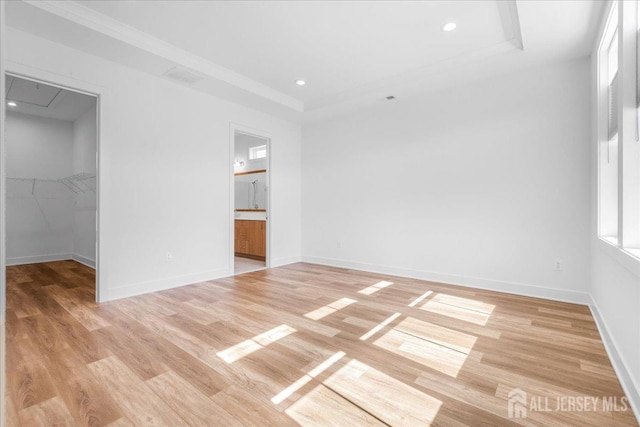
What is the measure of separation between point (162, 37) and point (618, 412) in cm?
457

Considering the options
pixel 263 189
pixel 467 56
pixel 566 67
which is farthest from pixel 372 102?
pixel 263 189

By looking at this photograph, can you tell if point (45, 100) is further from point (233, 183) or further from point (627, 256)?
point (627, 256)

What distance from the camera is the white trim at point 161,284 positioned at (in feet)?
11.4

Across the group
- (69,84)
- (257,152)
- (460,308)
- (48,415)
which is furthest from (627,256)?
(257,152)

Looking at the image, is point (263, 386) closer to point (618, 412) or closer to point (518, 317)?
point (618, 412)

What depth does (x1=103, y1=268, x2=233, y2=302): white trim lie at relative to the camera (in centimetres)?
347

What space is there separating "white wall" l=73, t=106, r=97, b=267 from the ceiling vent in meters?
2.69

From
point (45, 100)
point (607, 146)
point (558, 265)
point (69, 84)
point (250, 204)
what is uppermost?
point (45, 100)

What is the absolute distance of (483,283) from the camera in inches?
154

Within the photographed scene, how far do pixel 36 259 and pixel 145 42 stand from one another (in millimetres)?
5136

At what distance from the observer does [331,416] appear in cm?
155

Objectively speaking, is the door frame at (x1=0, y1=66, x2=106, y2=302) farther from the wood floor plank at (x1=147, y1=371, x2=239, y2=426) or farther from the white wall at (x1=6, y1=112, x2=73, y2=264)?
the white wall at (x1=6, y1=112, x2=73, y2=264)

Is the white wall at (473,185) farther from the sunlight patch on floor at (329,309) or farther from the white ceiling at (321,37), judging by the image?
the sunlight patch on floor at (329,309)

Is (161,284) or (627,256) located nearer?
(627,256)
